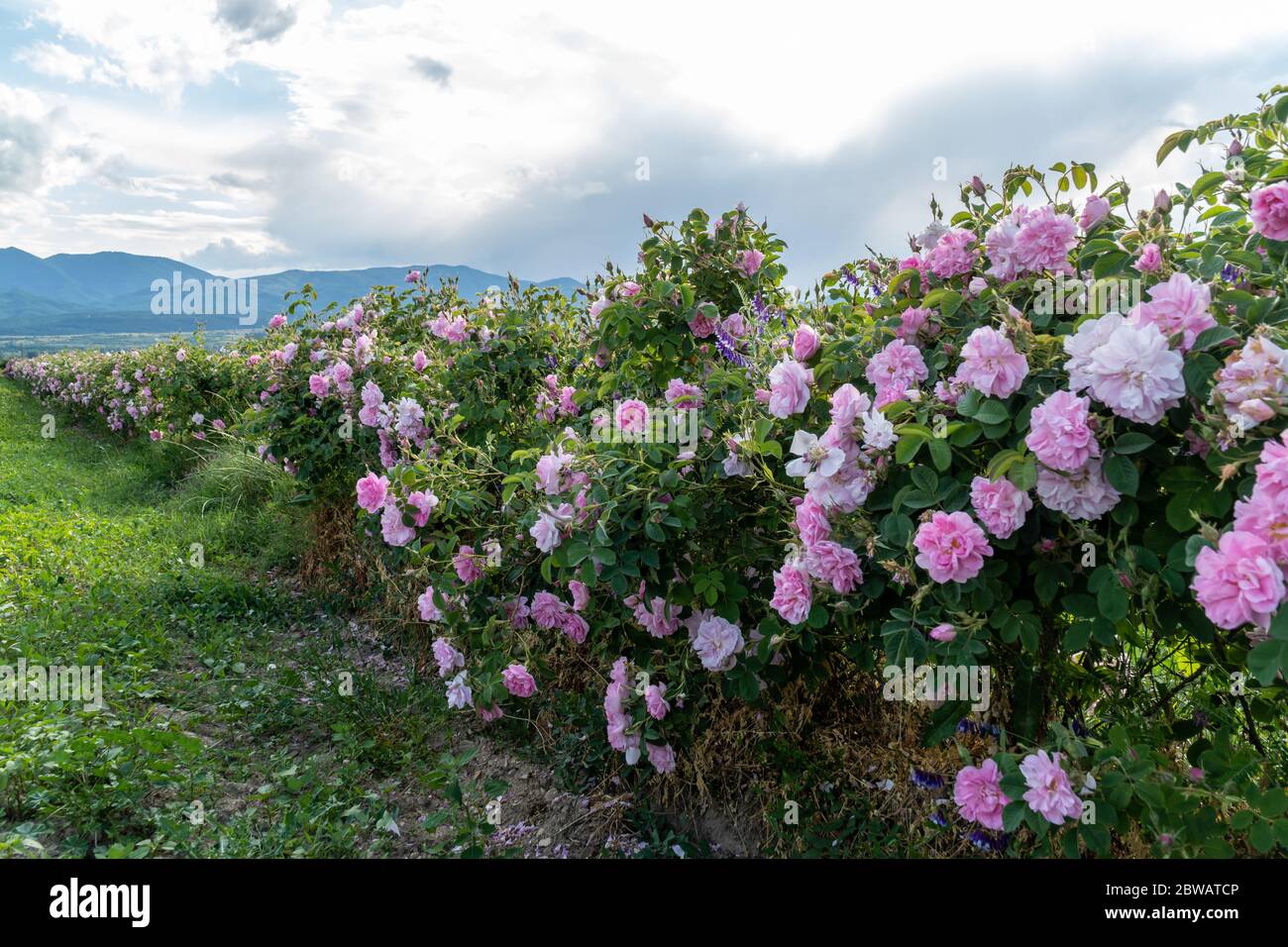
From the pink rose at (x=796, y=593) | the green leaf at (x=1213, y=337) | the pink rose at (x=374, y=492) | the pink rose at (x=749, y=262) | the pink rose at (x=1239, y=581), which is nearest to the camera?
the pink rose at (x=1239, y=581)

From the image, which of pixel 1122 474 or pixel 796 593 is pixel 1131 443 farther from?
pixel 796 593

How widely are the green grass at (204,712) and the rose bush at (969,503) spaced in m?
0.63

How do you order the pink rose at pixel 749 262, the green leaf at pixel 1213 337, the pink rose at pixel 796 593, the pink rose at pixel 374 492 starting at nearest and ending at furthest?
the green leaf at pixel 1213 337
the pink rose at pixel 796 593
the pink rose at pixel 374 492
the pink rose at pixel 749 262

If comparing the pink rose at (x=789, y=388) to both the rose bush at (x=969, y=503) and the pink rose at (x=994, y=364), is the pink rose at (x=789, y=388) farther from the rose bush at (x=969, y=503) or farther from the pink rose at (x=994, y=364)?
the pink rose at (x=994, y=364)

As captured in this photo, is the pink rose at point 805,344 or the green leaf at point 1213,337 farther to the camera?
the pink rose at point 805,344

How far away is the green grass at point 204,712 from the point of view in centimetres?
271

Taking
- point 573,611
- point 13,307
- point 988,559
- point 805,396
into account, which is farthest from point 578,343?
point 13,307

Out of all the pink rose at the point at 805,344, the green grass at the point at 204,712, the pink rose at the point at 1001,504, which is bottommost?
the green grass at the point at 204,712

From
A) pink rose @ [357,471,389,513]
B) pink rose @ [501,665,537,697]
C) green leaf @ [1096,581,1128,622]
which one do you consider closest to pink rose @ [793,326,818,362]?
green leaf @ [1096,581,1128,622]

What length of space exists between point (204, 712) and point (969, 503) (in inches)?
132

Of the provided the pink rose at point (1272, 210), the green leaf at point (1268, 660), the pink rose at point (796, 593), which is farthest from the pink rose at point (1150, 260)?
the pink rose at point (796, 593)

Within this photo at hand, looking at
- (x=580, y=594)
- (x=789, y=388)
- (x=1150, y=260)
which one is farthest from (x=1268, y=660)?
(x=580, y=594)

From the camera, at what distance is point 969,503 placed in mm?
1693
